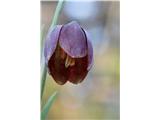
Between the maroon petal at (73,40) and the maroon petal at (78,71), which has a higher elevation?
the maroon petal at (73,40)

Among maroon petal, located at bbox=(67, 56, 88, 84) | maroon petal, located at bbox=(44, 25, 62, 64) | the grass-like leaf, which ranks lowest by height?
the grass-like leaf

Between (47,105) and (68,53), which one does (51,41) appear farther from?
(47,105)

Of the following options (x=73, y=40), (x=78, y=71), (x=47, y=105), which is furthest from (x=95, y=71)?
(x=47, y=105)

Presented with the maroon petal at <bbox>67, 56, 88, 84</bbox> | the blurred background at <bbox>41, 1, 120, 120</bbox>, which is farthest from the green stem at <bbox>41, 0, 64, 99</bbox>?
the maroon petal at <bbox>67, 56, 88, 84</bbox>

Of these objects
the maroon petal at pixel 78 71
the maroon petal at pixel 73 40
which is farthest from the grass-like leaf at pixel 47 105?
the maroon petal at pixel 73 40

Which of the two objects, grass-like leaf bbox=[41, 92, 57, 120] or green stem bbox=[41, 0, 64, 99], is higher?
green stem bbox=[41, 0, 64, 99]

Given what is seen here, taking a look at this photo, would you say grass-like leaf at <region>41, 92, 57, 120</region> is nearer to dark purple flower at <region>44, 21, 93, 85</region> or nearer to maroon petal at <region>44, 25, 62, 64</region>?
dark purple flower at <region>44, 21, 93, 85</region>

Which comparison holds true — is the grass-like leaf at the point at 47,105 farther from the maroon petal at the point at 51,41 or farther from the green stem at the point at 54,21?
the maroon petal at the point at 51,41
